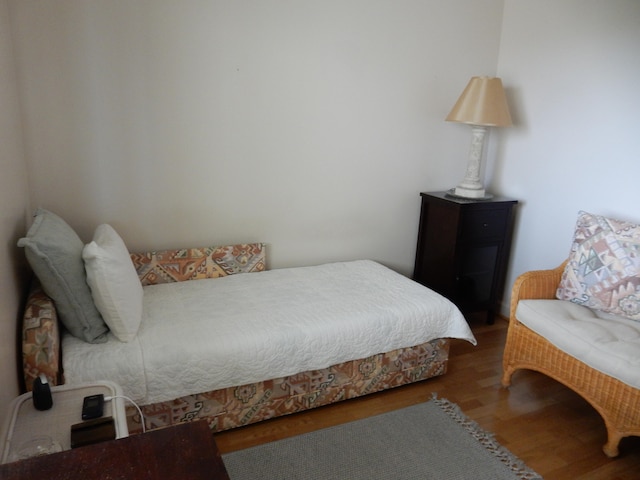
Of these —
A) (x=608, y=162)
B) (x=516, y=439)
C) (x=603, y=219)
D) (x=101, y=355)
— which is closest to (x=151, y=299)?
(x=101, y=355)

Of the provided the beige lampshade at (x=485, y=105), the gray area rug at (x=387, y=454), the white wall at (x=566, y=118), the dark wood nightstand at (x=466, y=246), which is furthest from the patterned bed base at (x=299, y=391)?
the beige lampshade at (x=485, y=105)

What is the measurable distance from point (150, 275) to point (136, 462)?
5.51 ft

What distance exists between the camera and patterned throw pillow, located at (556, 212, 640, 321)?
2184 mm

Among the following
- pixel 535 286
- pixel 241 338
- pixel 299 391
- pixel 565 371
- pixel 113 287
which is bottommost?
pixel 299 391

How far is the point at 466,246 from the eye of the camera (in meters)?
2.92

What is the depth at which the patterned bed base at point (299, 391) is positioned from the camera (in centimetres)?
183

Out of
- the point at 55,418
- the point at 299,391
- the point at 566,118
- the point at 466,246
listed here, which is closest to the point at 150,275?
the point at 299,391

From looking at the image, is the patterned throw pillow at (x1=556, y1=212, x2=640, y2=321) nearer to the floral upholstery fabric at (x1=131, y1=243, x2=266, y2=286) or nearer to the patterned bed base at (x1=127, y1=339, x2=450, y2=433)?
the patterned bed base at (x1=127, y1=339, x2=450, y2=433)

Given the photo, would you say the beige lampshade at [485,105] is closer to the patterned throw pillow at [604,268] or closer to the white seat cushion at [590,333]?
the patterned throw pillow at [604,268]

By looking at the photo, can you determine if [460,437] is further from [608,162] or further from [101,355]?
[608,162]

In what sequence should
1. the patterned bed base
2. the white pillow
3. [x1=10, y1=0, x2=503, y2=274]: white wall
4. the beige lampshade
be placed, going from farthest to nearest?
the beige lampshade
[x1=10, y1=0, x2=503, y2=274]: white wall
the patterned bed base
the white pillow

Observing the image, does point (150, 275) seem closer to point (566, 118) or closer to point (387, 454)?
point (387, 454)

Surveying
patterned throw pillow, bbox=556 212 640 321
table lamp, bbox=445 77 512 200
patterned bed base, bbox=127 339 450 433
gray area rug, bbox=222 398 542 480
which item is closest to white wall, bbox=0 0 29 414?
patterned bed base, bbox=127 339 450 433

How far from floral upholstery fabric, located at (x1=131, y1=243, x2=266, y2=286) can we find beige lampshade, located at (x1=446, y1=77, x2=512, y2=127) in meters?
1.54
